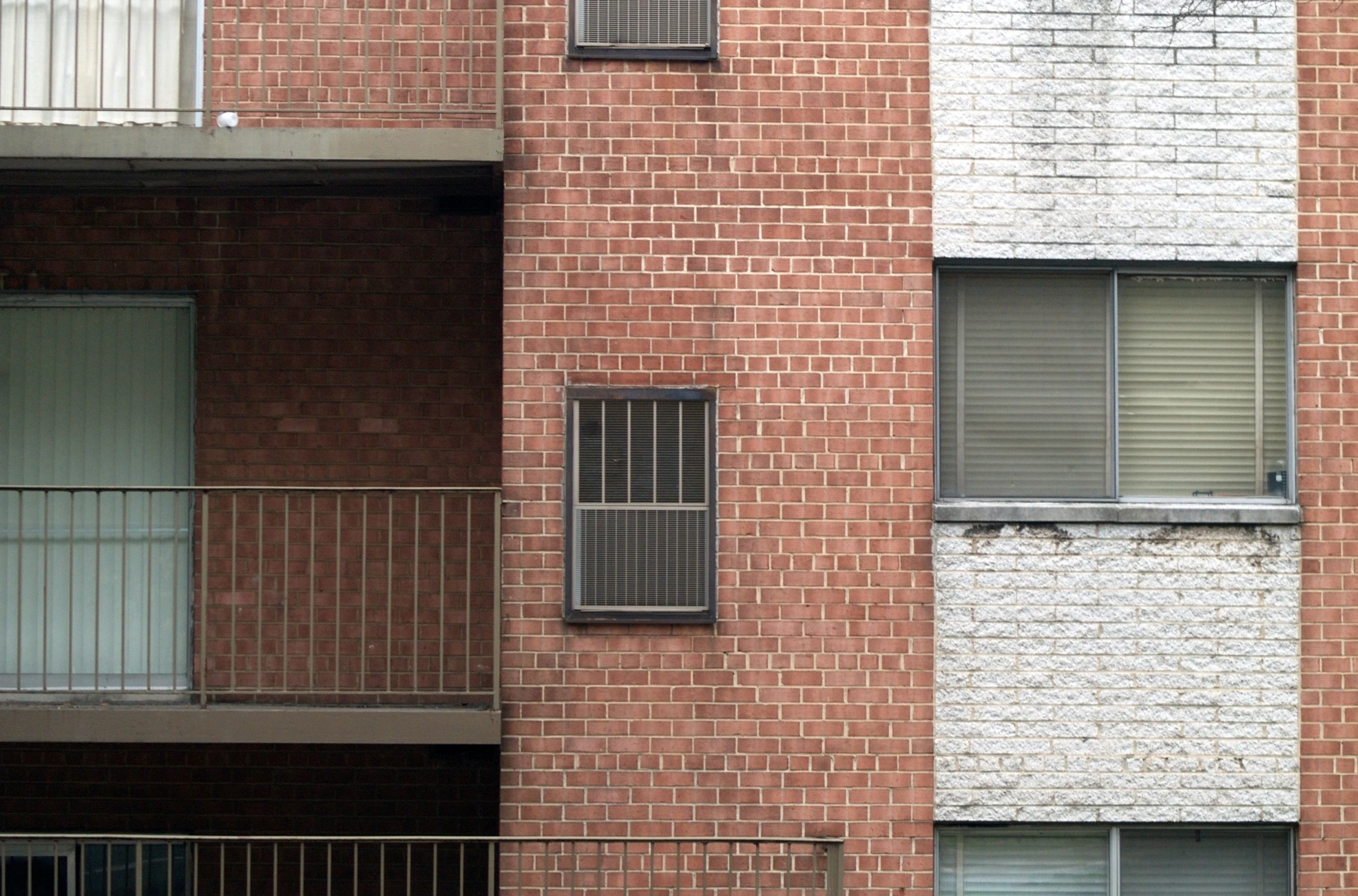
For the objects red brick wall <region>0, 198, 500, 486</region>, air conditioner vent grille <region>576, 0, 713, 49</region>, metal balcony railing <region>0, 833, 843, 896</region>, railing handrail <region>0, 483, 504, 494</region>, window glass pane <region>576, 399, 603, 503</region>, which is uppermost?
air conditioner vent grille <region>576, 0, 713, 49</region>

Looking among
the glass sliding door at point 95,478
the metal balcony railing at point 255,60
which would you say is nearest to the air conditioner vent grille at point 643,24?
the metal balcony railing at point 255,60

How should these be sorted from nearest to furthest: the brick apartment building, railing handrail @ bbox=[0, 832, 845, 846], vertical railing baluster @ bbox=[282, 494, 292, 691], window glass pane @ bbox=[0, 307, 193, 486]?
railing handrail @ bbox=[0, 832, 845, 846], vertical railing baluster @ bbox=[282, 494, 292, 691], the brick apartment building, window glass pane @ bbox=[0, 307, 193, 486]

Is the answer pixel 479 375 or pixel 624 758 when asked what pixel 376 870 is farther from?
pixel 479 375

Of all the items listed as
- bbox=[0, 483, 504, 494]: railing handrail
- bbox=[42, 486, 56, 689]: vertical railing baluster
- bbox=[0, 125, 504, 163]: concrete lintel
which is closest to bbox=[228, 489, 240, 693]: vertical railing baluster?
bbox=[0, 483, 504, 494]: railing handrail

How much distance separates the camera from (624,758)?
8859 mm

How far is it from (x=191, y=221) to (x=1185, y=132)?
580 centimetres

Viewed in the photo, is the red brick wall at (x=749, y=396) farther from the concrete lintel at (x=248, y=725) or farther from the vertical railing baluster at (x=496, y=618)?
the concrete lintel at (x=248, y=725)

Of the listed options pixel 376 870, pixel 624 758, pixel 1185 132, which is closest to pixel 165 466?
pixel 376 870

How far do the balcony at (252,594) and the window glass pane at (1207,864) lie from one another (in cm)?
370

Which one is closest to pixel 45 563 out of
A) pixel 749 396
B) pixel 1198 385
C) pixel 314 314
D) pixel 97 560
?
pixel 97 560

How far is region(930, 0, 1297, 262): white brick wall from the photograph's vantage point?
9.09 metres

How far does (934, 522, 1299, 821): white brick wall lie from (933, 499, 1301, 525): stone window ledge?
10cm

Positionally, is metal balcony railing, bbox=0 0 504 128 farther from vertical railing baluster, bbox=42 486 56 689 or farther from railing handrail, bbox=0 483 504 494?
railing handrail, bbox=0 483 504 494

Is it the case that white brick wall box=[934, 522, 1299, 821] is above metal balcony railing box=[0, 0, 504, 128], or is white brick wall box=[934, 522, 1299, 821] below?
below
